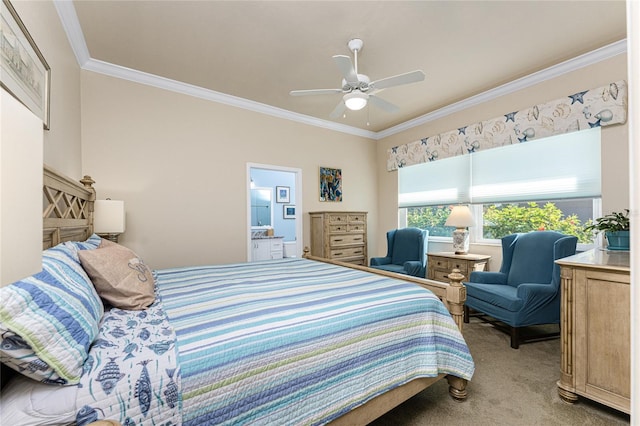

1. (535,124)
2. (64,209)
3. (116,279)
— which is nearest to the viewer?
(116,279)

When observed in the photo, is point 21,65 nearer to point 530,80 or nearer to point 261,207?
point 530,80

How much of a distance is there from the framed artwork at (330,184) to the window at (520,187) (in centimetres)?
130

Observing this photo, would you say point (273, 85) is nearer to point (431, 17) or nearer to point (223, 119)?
point (223, 119)

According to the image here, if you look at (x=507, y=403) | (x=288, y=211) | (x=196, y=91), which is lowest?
(x=507, y=403)

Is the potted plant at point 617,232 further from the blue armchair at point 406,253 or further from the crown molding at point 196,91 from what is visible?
the crown molding at point 196,91

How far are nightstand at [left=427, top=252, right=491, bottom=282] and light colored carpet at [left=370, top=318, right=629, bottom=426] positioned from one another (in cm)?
122

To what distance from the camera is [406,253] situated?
14.0 ft

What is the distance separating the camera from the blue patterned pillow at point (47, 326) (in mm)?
791

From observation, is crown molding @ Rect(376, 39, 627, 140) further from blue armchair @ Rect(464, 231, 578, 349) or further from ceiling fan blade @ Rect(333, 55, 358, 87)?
ceiling fan blade @ Rect(333, 55, 358, 87)

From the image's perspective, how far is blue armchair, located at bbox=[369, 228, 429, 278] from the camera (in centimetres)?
390

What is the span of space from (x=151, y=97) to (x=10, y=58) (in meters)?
2.02

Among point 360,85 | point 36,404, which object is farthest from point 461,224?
point 36,404

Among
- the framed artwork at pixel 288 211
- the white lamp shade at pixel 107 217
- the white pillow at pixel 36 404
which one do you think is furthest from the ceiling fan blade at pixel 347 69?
the framed artwork at pixel 288 211

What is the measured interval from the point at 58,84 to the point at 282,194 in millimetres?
4795
